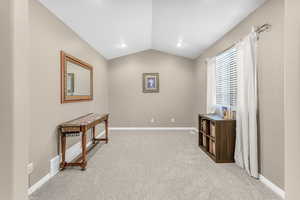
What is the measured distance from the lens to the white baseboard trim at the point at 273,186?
1.74 metres

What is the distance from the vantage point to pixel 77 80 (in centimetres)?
309

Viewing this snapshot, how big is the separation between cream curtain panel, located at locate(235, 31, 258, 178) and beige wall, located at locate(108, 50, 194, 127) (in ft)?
9.04

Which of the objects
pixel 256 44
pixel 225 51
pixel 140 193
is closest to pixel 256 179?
pixel 140 193

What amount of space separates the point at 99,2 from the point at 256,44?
7.64ft

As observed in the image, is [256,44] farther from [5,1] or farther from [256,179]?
[5,1]

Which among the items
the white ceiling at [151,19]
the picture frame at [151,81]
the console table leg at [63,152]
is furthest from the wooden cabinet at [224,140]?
the picture frame at [151,81]

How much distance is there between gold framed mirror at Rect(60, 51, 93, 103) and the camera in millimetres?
2568

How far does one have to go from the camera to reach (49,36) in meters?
2.21

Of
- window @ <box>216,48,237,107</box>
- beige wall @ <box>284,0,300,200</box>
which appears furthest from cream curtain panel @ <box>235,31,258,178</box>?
beige wall @ <box>284,0,300,200</box>

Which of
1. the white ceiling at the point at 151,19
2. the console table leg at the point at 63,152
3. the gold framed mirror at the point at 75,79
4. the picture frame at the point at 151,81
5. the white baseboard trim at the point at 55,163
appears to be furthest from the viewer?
the picture frame at the point at 151,81

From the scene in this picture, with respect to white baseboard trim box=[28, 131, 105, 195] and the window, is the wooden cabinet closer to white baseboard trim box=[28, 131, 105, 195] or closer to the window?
the window

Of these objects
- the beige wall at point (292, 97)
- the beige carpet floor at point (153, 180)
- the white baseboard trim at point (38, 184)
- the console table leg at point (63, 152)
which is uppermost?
the beige wall at point (292, 97)

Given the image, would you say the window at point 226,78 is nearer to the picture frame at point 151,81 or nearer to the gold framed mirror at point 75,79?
the picture frame at point 151,81

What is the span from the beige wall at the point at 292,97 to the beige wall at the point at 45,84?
2427mm
